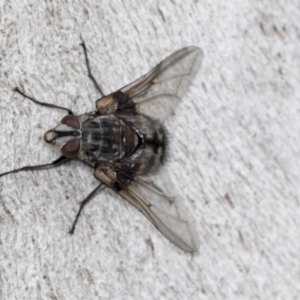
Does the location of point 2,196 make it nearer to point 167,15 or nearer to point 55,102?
point 55,102

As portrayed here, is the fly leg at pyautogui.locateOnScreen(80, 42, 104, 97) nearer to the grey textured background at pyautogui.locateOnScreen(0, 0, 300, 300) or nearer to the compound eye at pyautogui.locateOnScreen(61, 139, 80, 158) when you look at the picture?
the grey textured background at pyautogui.locateOnScreen(0, 0, 300, 300)

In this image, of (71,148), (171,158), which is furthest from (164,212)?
(71,148)

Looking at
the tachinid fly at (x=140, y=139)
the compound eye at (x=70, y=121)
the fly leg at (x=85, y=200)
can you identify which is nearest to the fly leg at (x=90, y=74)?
the tachinid fly at (x=140, y=139)

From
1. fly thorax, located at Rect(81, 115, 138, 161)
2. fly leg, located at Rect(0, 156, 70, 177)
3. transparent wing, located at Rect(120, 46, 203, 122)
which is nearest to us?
fly leg, located at Rect(0, 156, 70, 177)

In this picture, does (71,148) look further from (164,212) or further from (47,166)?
(164,212)

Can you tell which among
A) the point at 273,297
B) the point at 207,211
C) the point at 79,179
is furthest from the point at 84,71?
the point at 273,297

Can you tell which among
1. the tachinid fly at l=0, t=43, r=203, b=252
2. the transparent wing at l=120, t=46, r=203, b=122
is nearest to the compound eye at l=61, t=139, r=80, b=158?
the tachinid fly at l=0, t=43, r=203, b=252
